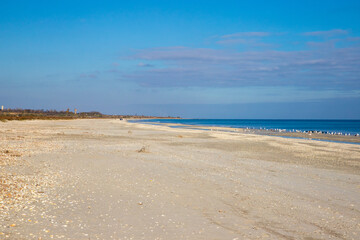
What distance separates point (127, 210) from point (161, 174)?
511 centimetres

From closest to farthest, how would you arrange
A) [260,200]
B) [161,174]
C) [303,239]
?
[303,239] < [260,200] < [161,174]

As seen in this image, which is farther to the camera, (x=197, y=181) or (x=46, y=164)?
(x=46, y=164)

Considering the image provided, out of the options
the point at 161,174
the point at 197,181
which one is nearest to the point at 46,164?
the point at 161,174

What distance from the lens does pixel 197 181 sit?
12164 millimetres

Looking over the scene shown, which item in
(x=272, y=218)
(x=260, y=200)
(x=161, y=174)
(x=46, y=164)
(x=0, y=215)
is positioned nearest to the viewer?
(x=0, y=215)

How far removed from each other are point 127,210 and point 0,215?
3.06m

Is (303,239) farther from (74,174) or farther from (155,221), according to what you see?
(74,174)

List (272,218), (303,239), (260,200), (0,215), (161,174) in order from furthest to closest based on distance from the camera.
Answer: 1. (161,174)
2. (260,200)
3. (272,218)
4. (0,215)
5. (303,239)

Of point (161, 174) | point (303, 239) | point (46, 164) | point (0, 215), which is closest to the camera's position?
point (303, 239)

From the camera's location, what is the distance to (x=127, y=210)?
823 centimetres

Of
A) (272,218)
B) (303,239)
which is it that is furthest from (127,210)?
(303,239)

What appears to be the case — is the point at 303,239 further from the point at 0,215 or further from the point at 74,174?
the point at 74,174

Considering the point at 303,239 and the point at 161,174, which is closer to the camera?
the point at 303,239

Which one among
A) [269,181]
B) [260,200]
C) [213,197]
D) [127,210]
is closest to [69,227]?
[127,210]
